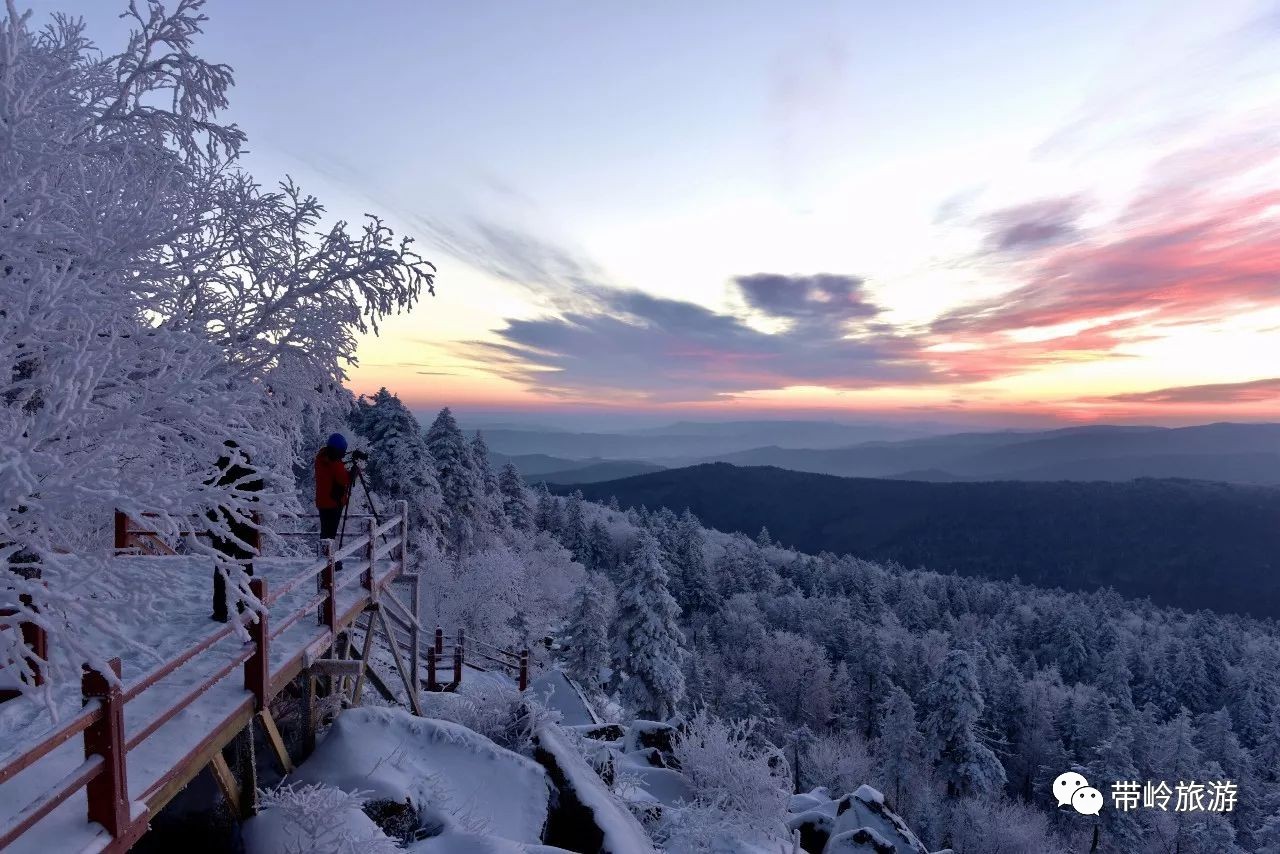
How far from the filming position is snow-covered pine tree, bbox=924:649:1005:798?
4566 cm

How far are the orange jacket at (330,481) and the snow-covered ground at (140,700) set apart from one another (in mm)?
1979

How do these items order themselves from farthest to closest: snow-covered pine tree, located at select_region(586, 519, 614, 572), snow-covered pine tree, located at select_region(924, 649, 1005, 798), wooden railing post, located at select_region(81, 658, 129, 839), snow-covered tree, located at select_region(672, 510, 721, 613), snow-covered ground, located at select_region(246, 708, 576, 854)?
snow-covered pine tree, located at select_region(586, 519, 614, 572) < snow-covered tree, located at select_region(672, 510, 721, 613) < snow-covered pine tree, located at select_region(924, 649, 1005, 798) < snow-covered ground, located at select_region(246, 708, 576, 854) < wooden railing post, located at select_region(81, 658, 129, 839)

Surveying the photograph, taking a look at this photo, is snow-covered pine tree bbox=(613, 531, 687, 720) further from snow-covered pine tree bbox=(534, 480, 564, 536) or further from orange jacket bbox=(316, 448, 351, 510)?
snow-covered pine tree bbox=(534, 480, 564, 536)

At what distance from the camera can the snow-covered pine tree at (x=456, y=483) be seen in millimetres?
44781

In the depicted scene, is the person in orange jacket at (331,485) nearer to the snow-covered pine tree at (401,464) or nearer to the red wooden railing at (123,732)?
the red wooden railing at (123,732)

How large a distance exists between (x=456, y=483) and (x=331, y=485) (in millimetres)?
35923

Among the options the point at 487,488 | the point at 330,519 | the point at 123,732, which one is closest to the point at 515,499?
the point at 487,488

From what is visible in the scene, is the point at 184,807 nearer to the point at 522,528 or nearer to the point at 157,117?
the point at 157,117

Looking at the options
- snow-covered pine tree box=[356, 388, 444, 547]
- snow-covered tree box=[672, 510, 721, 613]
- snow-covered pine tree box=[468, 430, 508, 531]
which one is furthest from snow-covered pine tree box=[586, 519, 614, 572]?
snow-covered pine tree box=[356, 388, 444, 547]

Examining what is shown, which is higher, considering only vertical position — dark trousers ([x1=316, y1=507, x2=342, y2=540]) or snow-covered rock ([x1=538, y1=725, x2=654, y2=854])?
dark trousers ([x1=316, y1=507, x2=342, y2=540])

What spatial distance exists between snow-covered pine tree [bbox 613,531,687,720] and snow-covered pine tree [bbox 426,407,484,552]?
13810 millimetres

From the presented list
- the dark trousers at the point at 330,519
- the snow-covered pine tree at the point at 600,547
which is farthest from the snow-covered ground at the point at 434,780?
the snow-covered pine tree at the point at 600,547

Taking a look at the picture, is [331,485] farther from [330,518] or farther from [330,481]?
[330,518]

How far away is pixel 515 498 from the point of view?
67625mm
